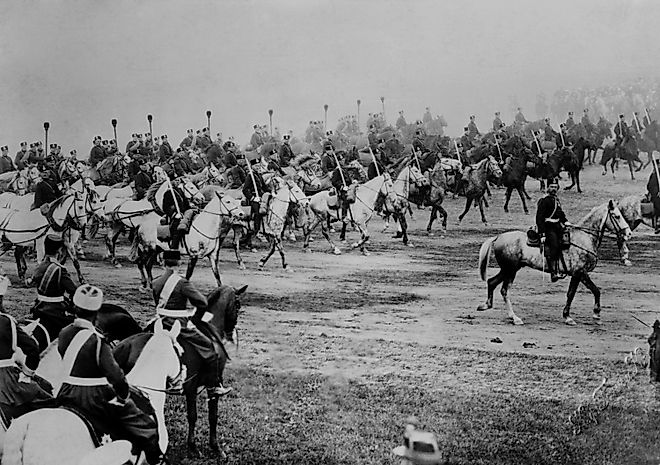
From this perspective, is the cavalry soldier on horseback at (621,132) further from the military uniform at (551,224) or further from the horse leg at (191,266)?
the horse leg at (191,266)

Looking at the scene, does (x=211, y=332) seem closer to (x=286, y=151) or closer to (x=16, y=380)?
(x=16, y=380)

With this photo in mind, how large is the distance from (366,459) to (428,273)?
1.61m

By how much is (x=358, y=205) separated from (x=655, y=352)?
2.84 m

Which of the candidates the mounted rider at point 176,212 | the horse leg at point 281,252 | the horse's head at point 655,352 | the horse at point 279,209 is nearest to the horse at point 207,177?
the mounted rider at point 176,212

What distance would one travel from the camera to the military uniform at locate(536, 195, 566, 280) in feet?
23.3

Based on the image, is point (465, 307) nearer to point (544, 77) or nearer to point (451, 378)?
point (451, 378)

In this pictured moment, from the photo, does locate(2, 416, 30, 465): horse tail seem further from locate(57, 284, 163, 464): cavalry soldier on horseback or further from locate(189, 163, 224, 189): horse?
locate(189, 163, 224, 189): horse

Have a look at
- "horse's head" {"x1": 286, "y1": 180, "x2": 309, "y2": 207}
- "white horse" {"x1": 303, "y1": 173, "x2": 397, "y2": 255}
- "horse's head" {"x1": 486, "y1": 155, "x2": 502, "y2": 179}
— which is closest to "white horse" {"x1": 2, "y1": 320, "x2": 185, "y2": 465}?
"white horse" {"x1": 303, "y1": 173, "x2": 397, "y2": 255}

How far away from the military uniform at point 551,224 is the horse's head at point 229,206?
2602 mm

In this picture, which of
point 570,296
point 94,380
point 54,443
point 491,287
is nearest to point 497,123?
point 491,287

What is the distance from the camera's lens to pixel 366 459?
638cm

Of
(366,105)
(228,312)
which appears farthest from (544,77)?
(228,312)

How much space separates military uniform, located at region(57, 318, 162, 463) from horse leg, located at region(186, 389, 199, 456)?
88 centimetres

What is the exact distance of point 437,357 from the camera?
6.70 m
